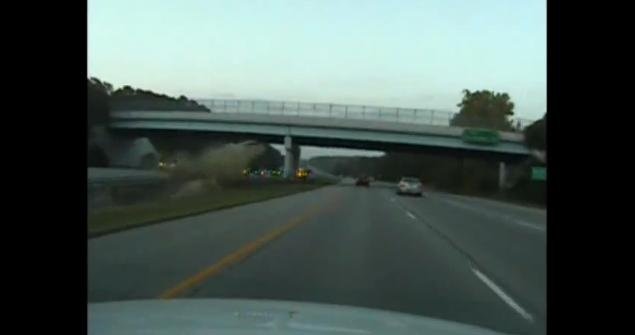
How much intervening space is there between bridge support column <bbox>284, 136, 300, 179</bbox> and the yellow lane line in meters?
61.3

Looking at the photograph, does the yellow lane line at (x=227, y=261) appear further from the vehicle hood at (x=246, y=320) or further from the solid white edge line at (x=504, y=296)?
the vehicle hood at (x=246, y=320)

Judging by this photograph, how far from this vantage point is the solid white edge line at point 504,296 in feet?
29.8

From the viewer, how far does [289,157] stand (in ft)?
290

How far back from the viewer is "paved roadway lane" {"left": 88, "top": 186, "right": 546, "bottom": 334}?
971 centimetres

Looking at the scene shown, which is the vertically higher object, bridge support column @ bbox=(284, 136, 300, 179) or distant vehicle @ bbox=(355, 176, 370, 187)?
bridge support column @ bbox=(284, 136, 300, 179)

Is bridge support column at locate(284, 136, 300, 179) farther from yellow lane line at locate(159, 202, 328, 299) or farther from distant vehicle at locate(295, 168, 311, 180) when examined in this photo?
yellow lane line at locate(159, 202, 328, 299)

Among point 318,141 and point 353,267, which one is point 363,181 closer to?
point 318,141

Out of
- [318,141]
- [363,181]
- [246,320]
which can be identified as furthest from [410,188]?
[246,320]

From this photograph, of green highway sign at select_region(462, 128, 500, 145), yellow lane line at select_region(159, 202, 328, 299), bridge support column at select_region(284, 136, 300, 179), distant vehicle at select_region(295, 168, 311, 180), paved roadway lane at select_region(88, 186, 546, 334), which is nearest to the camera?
paved roadway lane at select_region(88, 186, 546, 334)

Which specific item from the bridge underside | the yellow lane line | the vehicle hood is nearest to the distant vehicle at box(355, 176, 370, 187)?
the bridge underside

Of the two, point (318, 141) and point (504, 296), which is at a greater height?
point (318, 141)

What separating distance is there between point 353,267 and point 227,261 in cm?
203
